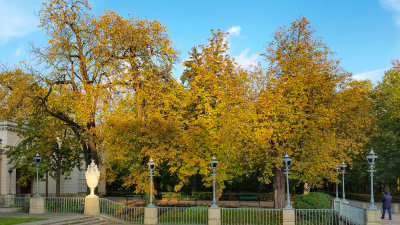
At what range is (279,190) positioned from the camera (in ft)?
98.2

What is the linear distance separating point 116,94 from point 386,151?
1024 inches

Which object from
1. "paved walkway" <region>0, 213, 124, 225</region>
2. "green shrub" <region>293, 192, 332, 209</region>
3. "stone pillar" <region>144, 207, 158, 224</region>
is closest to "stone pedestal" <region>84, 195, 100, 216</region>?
"paved walkway" <region>0, 213, 124, 225</region>

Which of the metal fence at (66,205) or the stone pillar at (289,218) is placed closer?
the stone pillar at (289,218)

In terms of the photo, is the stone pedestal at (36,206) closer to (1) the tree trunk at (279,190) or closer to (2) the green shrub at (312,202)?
(1) the tree trunk at (279,190)

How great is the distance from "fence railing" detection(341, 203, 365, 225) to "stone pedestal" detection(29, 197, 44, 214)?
17.1 m

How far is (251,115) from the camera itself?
92.1 feet

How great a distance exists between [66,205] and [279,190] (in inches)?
538

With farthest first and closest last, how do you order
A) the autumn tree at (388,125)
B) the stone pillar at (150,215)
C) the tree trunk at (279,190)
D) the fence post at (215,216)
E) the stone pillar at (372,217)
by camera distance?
the autumn tree at (388,125) → the tree trunk at (279,190) → the stone pillar at (150,215) → the fence post at (215,216) → the stone pillar at (372,217)

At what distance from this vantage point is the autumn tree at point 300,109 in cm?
2789

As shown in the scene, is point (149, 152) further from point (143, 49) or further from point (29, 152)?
point (29, 152)

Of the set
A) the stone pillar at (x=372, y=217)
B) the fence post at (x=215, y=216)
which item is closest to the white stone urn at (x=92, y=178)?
the fence post at (x=215, y=216)

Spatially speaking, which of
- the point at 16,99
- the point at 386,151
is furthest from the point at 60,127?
the point at 386,151

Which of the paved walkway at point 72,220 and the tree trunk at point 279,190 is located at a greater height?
the tree trunk at point 279,190

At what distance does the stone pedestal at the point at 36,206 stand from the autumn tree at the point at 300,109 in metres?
13.6
